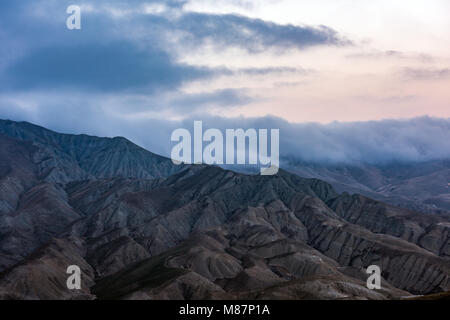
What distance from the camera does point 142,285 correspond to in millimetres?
151500

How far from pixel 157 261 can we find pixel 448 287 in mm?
103992
